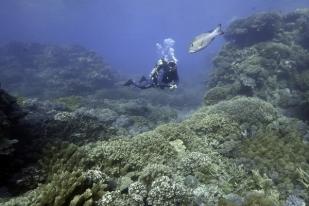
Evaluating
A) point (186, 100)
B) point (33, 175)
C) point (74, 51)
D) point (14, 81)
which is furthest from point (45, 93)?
point (33, 175)

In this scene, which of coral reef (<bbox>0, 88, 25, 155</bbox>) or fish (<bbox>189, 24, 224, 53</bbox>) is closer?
coral reef (<bbox>0, 88, 25, 155</bbox>)

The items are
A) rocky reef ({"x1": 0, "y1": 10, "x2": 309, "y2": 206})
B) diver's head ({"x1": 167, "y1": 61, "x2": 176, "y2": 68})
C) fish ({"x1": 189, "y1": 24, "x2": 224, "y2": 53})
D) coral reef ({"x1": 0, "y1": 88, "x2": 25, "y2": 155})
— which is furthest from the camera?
diver's head ({"x1": 167, "y1": 61, "x2": 176, "y2": 68})

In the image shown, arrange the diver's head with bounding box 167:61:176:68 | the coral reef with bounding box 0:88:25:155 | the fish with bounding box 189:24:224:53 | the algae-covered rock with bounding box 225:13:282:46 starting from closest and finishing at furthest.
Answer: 1. the coral reef with bounding box 0:88:25:155
2. the fish with bounding box 189:24:224:53
3. the diver's head with bounding box 167:61:176:68
4. the algae-covered rock with bounding box 225:13:282:46

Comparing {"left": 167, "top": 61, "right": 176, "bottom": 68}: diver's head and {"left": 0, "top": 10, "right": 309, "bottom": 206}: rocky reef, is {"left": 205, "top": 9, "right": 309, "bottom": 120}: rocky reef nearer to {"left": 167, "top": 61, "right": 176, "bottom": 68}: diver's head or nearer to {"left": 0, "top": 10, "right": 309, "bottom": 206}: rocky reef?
{"left": 0, "top": 10, "right": 309, "bottom": 206}: rocky reef

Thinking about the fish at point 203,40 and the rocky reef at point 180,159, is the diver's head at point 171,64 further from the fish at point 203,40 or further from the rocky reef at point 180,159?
the rocky reef at point 180,159

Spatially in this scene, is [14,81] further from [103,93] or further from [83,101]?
[83,101]

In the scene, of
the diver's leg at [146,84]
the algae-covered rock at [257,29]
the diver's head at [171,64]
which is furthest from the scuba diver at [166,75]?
the algae-covered rock at [257,29]

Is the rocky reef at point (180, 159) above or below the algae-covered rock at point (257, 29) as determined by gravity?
below

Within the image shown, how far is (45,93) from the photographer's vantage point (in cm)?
2525

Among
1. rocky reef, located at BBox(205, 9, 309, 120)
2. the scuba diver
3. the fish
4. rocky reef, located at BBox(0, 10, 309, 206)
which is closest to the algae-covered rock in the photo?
rocky reef, located at BBox(205, 9, 309, 120)

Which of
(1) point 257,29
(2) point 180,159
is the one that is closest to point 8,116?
(2) point 180,159

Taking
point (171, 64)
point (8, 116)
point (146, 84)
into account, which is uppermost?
point (171, 64)

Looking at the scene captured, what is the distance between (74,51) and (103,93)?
46.5ft

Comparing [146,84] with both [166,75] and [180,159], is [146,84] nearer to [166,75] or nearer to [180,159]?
[166,75]
